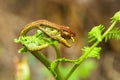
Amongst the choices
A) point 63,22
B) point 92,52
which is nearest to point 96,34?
point 92,52

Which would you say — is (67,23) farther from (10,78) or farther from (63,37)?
(63,37)

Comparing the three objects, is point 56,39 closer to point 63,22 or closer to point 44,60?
point 44,60

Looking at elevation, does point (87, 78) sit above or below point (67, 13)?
below

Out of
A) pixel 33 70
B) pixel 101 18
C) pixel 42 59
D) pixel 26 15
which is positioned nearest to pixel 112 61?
pixel 101 18

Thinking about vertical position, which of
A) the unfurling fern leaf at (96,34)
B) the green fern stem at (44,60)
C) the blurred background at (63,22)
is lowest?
the blurred background at (63,22)

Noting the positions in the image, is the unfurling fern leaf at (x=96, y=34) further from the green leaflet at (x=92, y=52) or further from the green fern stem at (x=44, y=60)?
the green fern stem at (x=44, y=60)

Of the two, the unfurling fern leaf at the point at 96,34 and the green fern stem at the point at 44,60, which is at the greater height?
the unfurling fern leaf at the point at 96,34

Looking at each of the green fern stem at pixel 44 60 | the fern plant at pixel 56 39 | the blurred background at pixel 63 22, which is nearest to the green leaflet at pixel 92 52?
the fern plant at pixel 56 39

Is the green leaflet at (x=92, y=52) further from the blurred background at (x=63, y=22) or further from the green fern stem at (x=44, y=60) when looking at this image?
the blurred background at (x=63, y=22)

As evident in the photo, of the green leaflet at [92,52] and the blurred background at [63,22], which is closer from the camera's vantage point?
the green leaflet at [92,52]
